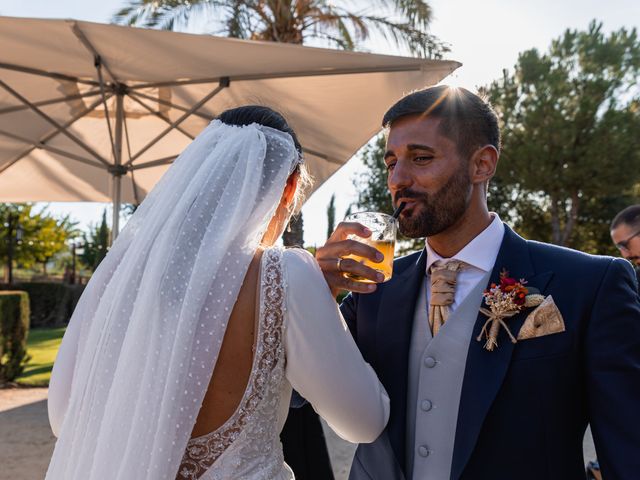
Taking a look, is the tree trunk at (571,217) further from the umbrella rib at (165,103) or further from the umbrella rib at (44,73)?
the umbrella rib at (44,73)

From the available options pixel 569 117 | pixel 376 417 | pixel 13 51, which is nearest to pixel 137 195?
pixel 13 51

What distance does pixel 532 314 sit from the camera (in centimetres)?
178

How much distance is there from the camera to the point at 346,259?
1.76 metres

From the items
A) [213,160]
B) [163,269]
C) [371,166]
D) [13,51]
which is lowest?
[371,166]

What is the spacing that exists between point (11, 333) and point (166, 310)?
7.99m

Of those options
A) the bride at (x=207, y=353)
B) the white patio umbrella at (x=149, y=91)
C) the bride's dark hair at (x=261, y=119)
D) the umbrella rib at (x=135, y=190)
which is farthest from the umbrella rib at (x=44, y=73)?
the bride at (x=207, y=353)

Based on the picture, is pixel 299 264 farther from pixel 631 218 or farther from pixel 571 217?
pixel 571 217

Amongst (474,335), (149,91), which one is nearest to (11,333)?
(149,91)

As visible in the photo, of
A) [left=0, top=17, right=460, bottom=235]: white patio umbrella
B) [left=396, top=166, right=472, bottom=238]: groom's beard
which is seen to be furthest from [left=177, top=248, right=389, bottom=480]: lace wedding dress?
[left=0, top=17, right=460, bottom=235]: white patio umbrella

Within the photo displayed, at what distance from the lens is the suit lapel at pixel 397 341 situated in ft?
6.16

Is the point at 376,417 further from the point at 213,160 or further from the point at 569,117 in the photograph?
the point at 569,117

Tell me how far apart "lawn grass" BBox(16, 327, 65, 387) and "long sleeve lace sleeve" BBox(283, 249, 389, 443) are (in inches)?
323

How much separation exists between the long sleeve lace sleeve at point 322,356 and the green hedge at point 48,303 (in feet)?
71.5

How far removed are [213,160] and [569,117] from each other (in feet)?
75.4
